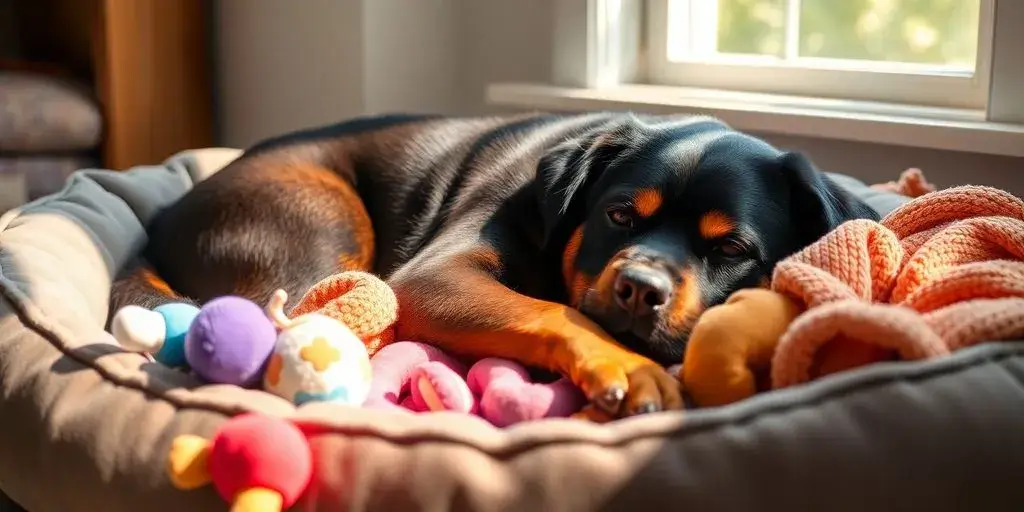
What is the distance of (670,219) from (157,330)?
84 centimetres

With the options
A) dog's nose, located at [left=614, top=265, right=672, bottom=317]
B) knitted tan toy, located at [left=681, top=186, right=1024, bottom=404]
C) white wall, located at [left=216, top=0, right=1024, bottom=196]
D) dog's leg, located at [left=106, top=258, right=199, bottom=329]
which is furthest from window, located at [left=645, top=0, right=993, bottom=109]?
dog's leg, located at [left=106, top=258, right=199, bottom=329]

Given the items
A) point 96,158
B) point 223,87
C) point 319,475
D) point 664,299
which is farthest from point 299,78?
point 319,475

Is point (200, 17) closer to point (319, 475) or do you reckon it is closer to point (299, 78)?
point (299, 78)

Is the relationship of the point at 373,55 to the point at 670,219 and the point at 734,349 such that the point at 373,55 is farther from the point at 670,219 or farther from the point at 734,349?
the point at 734,349

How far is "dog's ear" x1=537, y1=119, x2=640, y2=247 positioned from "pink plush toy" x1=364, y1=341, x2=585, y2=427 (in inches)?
13.8

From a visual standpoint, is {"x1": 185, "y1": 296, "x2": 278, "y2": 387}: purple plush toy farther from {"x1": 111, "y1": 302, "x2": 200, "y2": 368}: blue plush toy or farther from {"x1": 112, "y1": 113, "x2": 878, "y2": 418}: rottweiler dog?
{"x1": 112, "y1": 113, "x2": 878, "y2": 418}: rottweiler dog

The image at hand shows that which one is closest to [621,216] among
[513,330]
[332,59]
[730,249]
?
[730,249]

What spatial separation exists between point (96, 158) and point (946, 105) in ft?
9.06

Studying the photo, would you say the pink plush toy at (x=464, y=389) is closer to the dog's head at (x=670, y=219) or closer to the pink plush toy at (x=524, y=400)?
the pink plush toy at (x=524, y=400)

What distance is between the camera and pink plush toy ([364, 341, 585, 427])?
4.88 ft

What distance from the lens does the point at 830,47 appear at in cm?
309

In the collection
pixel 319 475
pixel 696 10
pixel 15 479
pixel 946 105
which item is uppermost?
pixel 696 10

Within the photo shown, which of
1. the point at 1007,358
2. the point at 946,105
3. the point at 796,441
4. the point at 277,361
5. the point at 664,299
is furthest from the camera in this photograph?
the point at 946,105

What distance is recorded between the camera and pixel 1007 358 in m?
1.26
